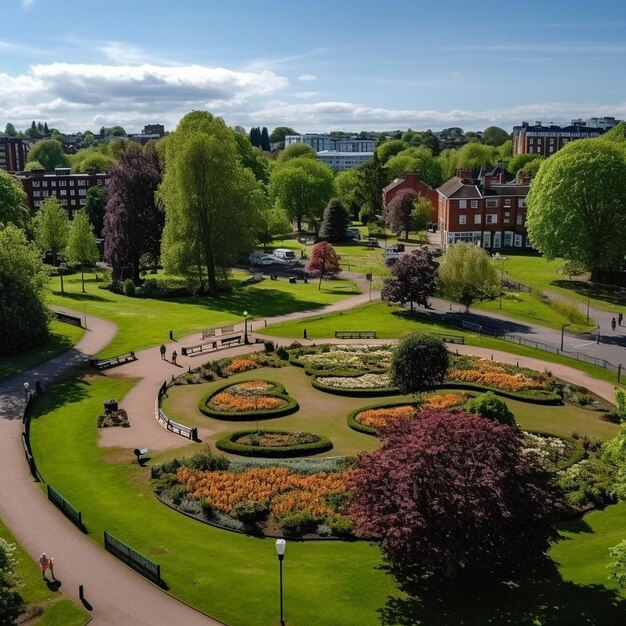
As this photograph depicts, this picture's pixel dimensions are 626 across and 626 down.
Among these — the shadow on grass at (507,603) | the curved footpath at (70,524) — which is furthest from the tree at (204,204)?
the shadow on grass at (507,603)

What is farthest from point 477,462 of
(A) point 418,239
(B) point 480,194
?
(A) point 418,239

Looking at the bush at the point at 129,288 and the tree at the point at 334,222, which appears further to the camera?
the tree at the point at 334,222

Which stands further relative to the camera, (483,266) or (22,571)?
(483,266)

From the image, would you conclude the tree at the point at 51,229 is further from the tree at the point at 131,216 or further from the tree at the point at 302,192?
the tree at the point at 302,192

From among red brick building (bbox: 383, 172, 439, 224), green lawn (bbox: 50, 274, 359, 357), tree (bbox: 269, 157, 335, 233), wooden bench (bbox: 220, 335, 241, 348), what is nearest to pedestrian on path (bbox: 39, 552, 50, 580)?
green lawn (bbox: 50, 274, 359, 357)

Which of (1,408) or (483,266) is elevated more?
(483,266)

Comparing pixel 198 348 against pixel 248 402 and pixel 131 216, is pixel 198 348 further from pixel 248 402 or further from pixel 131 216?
pixel 131 216

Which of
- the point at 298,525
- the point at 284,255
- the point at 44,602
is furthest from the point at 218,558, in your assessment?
the point at 284,255

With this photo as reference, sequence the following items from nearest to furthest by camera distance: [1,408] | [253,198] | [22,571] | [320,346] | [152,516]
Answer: [22,571] < [152,516] < [1,408] < [320,346] < [253,198]

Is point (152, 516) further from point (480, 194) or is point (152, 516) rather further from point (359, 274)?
point (480, 194)
